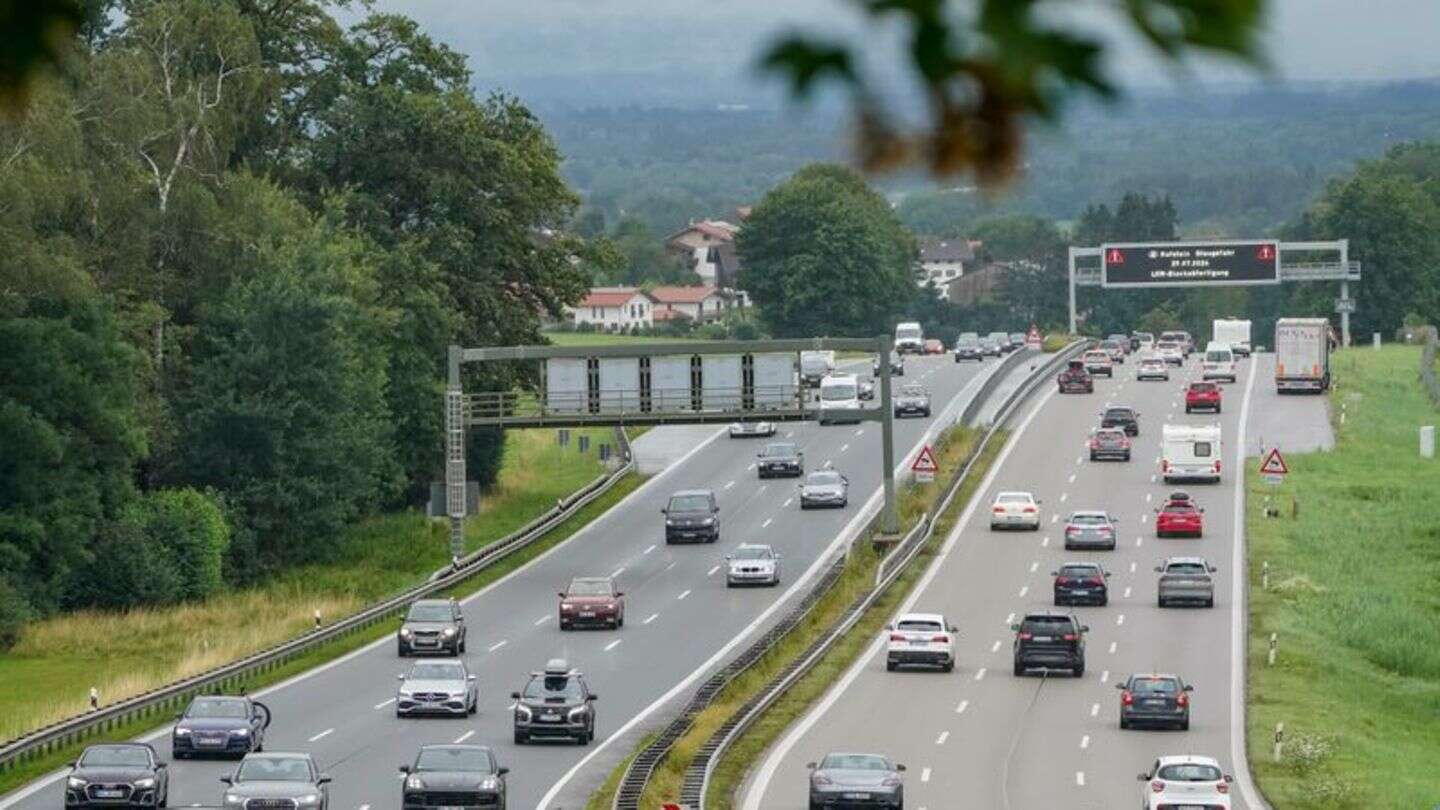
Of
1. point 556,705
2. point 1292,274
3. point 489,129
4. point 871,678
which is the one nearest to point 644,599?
point 871,678

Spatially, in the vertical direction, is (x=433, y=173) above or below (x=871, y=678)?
above

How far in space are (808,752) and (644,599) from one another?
25.6 metres

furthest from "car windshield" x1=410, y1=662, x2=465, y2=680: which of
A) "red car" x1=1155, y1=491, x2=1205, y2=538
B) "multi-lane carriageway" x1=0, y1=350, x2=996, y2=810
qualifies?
"red car" x1=1155, y1=491, x2=1205, y2=538

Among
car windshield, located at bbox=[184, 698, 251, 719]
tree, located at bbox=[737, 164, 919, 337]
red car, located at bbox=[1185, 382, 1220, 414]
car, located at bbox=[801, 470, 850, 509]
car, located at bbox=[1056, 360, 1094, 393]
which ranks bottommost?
car windshield, located at bbox=[184, 698, 251, 719]

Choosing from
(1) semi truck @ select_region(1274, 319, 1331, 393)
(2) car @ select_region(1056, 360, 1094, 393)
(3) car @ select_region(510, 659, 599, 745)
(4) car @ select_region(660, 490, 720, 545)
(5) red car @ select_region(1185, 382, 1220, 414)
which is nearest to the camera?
(3) car @ select_region(510, 659, 599, 745)

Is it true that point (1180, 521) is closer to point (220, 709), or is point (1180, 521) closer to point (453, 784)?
point (220, 709)

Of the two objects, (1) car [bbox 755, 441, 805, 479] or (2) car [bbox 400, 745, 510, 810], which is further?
(1) car [bbox 755, 441, 805, 479]

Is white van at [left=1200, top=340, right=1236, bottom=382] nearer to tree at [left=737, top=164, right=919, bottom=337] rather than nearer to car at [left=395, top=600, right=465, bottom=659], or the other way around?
tree at [left=737, top=164, right=919, bottom=337]

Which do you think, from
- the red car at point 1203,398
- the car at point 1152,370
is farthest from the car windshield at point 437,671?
the car at point 1152,370

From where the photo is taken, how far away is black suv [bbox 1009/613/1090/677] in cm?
5419

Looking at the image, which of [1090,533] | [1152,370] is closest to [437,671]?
[1090,533]

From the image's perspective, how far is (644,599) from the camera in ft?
230

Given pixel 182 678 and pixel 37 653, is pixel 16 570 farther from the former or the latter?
pixel 182 678

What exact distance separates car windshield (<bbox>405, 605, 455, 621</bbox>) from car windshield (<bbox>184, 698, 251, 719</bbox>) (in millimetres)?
15070
